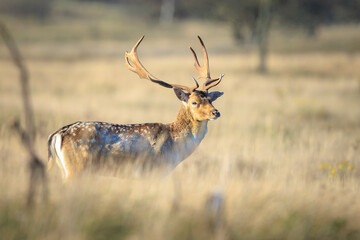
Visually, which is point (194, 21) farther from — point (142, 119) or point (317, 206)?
point (317, 206)

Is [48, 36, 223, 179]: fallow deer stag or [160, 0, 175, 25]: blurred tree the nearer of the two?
[48, 36, 223, 179]: fallow deer stag

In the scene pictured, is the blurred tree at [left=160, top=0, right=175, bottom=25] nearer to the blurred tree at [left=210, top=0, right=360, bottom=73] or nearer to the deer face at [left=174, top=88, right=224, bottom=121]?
the blurred tree at [left=210, top=0, right=360, bottom=73]

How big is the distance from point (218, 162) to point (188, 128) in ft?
5.79

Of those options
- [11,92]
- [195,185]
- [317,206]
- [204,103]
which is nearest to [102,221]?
[195,185]

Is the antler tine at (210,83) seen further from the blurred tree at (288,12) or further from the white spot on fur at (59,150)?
the blurred tree at (288,12)

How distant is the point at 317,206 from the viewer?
4.16 metres

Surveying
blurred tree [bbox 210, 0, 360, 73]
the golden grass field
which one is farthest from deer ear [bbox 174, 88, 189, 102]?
blurred tree [bbox 210, 0, 360, 73]

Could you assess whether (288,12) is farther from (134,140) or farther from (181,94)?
(134,140)

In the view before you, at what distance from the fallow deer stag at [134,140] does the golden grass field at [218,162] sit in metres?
0.30

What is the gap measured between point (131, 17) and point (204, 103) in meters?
60.8

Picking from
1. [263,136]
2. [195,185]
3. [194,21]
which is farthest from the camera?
[194,21]

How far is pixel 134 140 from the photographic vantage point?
593 cm

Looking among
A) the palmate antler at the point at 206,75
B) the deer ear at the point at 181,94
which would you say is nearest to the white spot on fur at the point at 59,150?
the deer ear at the point at 181,94

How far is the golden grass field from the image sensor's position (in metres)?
3.56
